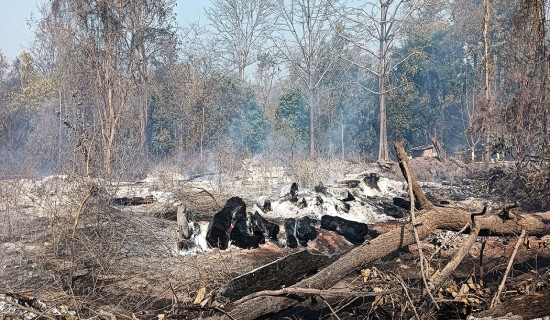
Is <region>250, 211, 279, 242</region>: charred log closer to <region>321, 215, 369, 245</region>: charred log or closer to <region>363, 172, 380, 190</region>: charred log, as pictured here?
<region>321, 215, 369, 245</region>: charred log

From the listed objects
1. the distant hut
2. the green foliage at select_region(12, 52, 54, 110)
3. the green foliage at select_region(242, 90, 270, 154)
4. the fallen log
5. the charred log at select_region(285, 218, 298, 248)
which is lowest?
the charred log at select_region(285, 218, 298, 248)

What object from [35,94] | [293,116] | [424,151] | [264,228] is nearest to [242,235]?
[264,228]

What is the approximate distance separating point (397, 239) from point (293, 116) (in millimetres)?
18628

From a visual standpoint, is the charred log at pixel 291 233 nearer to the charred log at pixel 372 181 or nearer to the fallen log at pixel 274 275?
the fallen log at pixel 274 275

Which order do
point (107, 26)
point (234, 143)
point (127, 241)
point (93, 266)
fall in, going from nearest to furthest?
point (93, 266), point (127, 241), point (107, 26), point (234, 143)

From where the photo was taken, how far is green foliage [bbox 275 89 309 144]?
2230 centimetres

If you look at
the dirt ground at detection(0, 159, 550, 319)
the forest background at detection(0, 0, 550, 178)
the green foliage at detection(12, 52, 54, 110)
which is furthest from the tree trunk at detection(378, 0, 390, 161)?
the green foliage at detection(12, 52, 54, 110)

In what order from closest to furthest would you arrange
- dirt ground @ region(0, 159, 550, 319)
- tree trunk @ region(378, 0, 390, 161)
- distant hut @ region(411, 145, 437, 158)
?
dirt ground @ region(0, 159, 550, 319) → distant hut @ region(411, 145, 437, 158) → tree trunk @ region(378, 0, 390, 161)

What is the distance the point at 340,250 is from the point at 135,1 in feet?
38.2

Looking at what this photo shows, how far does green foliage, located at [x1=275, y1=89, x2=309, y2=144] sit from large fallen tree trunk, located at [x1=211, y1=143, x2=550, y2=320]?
17101 millimetres

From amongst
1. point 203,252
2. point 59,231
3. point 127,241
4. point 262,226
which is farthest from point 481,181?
point 59,231

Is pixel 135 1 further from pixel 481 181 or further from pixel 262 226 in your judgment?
pixel 481 181

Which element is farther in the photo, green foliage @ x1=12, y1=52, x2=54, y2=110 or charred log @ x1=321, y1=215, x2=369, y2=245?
green foliage @ x1=12, y1=52, x2=54, y2=110

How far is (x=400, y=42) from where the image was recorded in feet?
70.4
